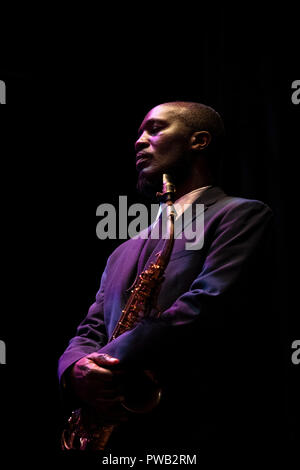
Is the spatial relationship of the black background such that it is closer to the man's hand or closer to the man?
the man

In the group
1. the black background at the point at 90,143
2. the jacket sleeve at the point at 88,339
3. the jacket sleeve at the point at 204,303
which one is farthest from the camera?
the black background at the point at 90,143

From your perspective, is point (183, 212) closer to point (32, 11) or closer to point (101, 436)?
point (101, 436)

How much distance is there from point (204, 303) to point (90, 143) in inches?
83.8

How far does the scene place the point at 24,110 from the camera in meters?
3.35

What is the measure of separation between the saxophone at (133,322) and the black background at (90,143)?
3.22ft

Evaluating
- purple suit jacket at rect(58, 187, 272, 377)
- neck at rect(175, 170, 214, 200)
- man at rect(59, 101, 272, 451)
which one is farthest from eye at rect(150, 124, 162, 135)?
man at rect(59, 101, 272, 451)

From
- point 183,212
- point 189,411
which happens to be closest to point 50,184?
point 183,212

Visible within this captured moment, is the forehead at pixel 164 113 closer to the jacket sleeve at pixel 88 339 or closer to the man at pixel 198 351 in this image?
the man at pixel 198 351

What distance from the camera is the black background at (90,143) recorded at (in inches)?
115

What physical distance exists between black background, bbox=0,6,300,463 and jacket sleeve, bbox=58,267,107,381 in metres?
0.90

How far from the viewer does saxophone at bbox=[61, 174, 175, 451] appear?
1.75m

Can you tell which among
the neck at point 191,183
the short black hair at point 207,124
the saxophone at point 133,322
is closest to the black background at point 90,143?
the short black hair at point 207,124

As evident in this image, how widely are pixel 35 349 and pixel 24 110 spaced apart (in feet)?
5.24

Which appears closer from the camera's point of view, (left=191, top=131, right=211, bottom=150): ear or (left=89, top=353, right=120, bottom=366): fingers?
(left=89, top=353, right=120, bottom=366): fingers
